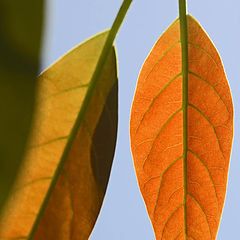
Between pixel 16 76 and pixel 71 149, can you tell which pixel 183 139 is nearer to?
pixel 71 149

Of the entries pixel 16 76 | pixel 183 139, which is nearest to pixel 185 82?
pixel 183 139

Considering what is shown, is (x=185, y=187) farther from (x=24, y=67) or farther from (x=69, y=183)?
(x=24, y=67)

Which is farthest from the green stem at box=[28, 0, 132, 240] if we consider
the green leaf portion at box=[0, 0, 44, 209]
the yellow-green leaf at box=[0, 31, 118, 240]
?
the green leaf portion at box=[0, 0, 44, 209]

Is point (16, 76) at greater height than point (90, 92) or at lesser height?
lesser

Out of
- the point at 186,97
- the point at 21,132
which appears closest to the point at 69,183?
the point at 186,97

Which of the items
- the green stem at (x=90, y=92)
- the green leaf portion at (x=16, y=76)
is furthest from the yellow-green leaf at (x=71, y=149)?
the green leaf portion at (x=16, y=76)

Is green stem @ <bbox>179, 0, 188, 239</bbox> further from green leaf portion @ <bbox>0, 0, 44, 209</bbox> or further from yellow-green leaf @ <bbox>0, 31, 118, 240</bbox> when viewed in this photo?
green leaf portion @ <bbox>0, 0, 44, 209</bbox>

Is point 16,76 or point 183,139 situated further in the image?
point 183,139
